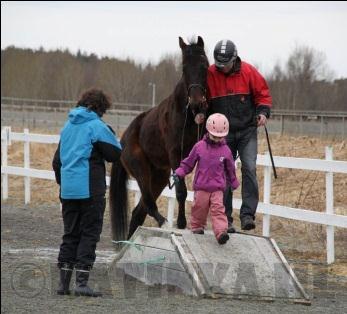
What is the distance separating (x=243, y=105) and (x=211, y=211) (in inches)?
55.8

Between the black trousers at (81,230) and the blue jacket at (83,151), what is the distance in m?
0.11

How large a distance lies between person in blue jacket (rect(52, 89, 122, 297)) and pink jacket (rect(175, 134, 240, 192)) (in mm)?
803

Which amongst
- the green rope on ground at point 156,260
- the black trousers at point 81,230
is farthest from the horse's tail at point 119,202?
the black trousers at point 81,230

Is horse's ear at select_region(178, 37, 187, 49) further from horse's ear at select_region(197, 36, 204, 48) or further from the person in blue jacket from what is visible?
the person in blue jacket

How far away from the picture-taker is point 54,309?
5.57 meters

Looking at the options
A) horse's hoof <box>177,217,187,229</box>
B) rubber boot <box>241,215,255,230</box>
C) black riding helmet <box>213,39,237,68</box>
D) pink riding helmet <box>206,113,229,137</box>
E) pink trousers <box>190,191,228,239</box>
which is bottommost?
horse's hoof <box>177,217,187,229</box>

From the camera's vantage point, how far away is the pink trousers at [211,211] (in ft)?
22.1

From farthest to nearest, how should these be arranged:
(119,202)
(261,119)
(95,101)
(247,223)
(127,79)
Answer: (127,79) < (119,202) < (261,119) < (247,223) < (95,101)

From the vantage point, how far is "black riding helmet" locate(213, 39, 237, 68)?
291 inches

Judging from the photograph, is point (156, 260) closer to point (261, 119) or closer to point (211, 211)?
point (211, 211)

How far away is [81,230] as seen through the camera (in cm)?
651

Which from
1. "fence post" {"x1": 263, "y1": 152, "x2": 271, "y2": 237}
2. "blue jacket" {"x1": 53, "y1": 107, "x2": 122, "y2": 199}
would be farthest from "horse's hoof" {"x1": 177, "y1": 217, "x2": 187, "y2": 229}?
"fence post" {"x1": 263, "y1": 152, "x2": 271, "y2": 237}

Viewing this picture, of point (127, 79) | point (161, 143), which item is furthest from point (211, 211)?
point (127, 79)

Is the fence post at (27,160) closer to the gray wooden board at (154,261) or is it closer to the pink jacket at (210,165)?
the gray wooden board at (154,261)
